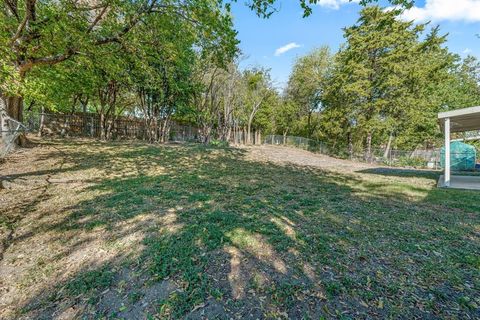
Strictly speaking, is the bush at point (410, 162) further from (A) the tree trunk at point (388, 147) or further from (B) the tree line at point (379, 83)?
(B) the tree line at point (379, 83)

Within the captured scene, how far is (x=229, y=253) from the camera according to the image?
252 cm

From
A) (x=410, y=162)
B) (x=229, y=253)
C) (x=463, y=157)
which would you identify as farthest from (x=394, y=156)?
(x=229, y=253)

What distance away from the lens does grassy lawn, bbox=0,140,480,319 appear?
1868 millimetres

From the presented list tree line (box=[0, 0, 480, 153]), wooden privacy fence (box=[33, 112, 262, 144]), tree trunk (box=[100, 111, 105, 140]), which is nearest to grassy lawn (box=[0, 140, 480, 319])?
tree line (box=[0, 0, 480, 153])

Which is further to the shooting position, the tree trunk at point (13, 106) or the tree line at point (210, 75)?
the tree trunk at point (13, 106)

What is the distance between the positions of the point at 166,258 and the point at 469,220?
4851mm

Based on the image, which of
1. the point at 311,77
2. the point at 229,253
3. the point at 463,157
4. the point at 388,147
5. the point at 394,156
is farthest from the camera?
the point at 311,77

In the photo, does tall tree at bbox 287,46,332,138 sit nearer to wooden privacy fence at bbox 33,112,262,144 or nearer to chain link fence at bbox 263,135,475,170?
chain link fence at bbox 263,135,475,170

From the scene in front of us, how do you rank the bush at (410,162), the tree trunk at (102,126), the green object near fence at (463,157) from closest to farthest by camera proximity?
the green object near fence at (463,157) → the tree trunk at (102,126) → the bush at (410,162)

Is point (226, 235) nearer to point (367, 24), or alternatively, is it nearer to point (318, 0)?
point (318, 0)

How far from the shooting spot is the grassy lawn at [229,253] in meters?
1.87

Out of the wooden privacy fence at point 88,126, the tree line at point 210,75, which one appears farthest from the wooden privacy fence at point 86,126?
the tree line at point 210,75

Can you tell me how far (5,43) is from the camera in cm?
413

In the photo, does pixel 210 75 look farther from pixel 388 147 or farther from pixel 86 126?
pixel 388 147
